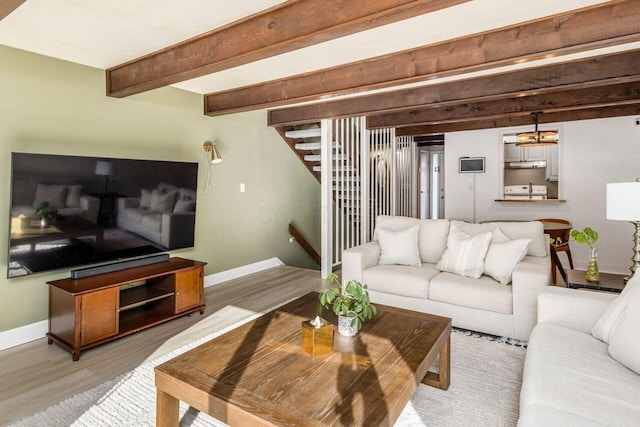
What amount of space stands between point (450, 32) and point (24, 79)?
3.20 meters

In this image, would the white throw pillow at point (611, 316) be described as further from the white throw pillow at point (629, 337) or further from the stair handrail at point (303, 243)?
the stair handrail at point (303, 243)

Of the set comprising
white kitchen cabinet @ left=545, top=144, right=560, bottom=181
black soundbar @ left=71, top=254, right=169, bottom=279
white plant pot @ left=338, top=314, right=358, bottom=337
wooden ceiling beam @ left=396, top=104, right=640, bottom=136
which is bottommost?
white plant pot @ left=338, top=314, right=358, bottom=337

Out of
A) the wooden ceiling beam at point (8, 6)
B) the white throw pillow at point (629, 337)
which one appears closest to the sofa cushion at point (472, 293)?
the white throw pillow at point (629, 337)

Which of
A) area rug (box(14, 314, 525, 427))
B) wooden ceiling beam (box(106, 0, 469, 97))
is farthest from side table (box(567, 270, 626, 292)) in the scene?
wooden ceiling beam (box(106, 0, 469, 97))

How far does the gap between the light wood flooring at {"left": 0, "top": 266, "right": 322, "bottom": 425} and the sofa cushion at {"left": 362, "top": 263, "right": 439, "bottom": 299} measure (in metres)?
1.05

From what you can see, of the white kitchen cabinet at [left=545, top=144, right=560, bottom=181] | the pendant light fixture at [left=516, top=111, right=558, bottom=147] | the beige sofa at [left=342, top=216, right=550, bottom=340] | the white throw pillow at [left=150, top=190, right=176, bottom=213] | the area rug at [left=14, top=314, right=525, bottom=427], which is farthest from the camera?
the white kitchen cabinet at [left=545, top=144, right=560, bottom=181]

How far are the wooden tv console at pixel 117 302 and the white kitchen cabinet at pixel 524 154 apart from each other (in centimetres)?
709

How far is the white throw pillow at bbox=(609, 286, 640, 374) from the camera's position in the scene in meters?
1.55

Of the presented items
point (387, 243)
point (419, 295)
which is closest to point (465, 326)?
point (419, 295)

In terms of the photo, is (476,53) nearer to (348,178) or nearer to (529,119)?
(348,178)

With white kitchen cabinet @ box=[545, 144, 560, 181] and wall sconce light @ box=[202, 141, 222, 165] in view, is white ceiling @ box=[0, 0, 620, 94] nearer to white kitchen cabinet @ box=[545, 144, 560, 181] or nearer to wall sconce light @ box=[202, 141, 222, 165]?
wall sconce light @ box=[202, 141, 222, 165]

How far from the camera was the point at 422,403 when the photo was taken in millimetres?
2025

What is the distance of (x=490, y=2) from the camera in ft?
6.68

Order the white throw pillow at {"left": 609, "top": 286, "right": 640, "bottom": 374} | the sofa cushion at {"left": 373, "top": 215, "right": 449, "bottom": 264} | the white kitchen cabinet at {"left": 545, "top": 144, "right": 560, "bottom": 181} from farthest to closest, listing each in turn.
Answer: the white kitchen cabinet at {"left": 545, "top": 144, "right": 560, "bottom": 181} < the sofa cushion at {"left": 373, "top": 215, "right": 449, "bottom": 264} < the white throw pillow at {"left": 609, "top": 286, "right": 640, "bottom": 374}
